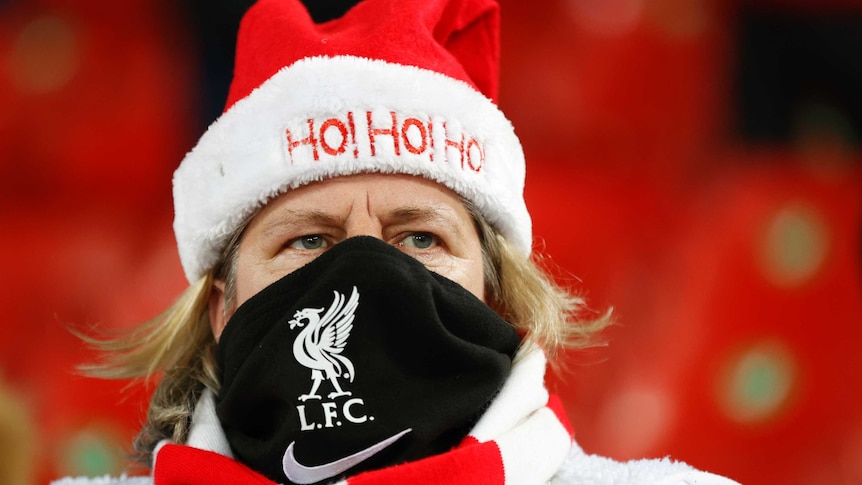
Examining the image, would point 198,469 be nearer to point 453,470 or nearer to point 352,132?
point 453,470

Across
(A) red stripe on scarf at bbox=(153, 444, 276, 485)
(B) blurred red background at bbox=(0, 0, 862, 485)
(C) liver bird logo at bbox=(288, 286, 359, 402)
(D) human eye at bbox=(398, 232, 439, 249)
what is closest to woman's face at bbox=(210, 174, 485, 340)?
Result: (D) human eye at bbox=(398, 232, 439, 249)

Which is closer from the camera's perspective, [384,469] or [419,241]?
[384,469]

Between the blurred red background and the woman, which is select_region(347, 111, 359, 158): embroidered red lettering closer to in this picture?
the woman

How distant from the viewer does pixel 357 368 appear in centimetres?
131

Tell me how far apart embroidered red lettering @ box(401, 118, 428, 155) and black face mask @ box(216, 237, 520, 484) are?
173 mm

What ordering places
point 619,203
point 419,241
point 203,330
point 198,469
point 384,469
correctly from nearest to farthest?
point 384,469 < point 198,469 < point 419,241 < point 203,330 < point 619,203

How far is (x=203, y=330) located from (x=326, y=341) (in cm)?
48

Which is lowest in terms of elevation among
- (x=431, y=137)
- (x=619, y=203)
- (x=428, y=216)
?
(x=619, y=203)

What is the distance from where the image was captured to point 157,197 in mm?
2631

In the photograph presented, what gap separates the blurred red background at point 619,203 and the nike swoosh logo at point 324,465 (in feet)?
4.03

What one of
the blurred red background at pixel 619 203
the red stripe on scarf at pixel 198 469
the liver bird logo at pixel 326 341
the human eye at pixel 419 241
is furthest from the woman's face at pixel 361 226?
the blurred red background at pixel 619 203

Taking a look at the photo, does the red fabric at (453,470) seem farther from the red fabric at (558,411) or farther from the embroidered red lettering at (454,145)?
the embroidered red lettering at (454,145)

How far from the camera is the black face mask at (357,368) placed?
1298mm

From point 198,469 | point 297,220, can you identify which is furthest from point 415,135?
point 198,469
